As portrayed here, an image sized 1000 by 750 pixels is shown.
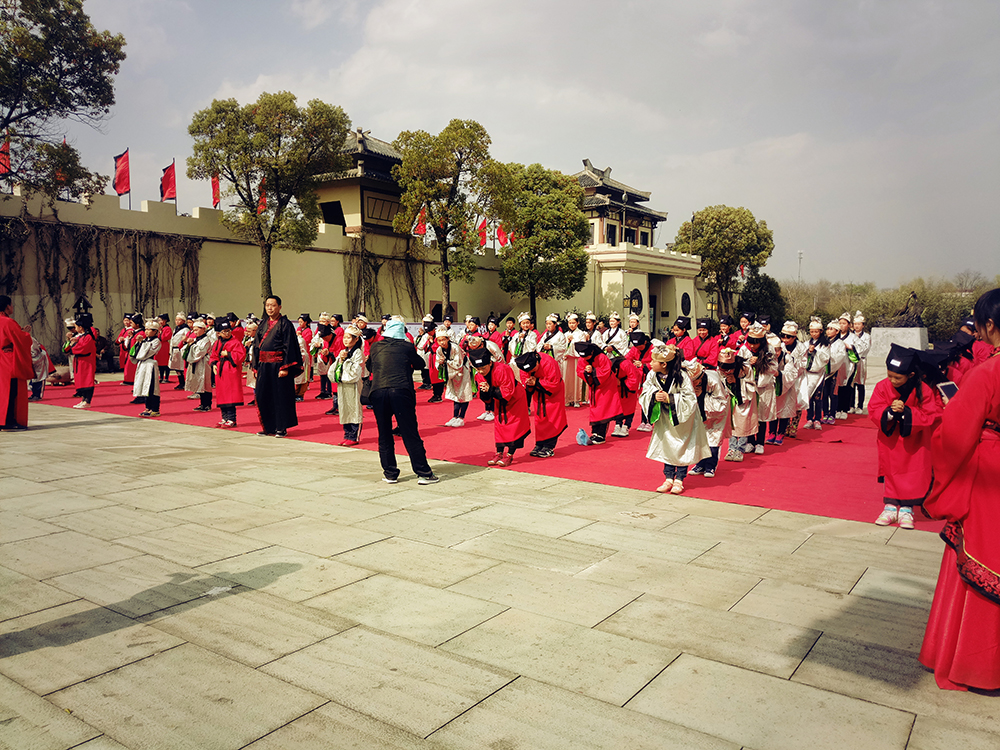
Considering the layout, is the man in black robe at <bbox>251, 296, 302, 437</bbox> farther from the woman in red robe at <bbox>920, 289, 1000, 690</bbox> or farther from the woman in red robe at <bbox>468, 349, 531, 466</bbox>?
the woman in red robe at <bbox>920, 289, 1000, 690</bbox>

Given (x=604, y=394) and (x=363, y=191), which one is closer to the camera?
(x=604, y=394)

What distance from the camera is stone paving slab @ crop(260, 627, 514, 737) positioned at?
9.46 ft

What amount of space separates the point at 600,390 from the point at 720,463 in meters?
2.06

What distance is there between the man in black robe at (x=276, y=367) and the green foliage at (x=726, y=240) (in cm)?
3947

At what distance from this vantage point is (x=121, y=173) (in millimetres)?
22891

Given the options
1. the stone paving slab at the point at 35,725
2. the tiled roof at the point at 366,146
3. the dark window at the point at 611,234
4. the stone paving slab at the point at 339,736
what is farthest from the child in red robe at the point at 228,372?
the dark window at the point at 611,234

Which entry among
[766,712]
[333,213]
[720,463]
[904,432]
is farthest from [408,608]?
[333,213]

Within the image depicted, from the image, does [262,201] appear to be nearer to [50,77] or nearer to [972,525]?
[50,77]

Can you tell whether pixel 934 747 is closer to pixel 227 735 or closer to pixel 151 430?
pixel 227 735

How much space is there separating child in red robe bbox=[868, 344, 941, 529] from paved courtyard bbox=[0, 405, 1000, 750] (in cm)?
43

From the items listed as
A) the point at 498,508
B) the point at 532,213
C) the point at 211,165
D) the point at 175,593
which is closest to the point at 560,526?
the point at 498,508

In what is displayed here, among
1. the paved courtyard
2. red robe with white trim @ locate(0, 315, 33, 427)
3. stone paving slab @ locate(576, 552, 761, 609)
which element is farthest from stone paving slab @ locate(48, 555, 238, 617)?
red robe with white trim @ locate(0, 315, 33, 427)

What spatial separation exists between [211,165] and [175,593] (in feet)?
66.0

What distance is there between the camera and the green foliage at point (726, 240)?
4397 cm
